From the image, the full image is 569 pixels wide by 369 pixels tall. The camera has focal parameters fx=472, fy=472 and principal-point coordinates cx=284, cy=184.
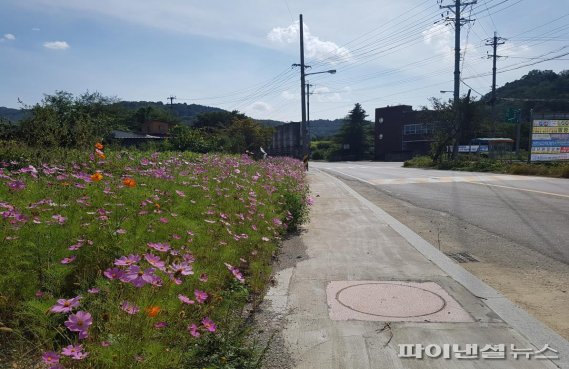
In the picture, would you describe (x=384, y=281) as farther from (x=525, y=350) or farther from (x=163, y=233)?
(x=163, y=233)

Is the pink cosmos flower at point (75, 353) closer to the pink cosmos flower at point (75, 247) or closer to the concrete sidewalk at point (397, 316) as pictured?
the pink cosmos flower at point (75, 247)

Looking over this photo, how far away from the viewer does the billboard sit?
27.5m

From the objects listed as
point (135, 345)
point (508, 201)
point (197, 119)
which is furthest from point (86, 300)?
point (197, 119)

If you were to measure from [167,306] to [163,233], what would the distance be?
110 centimetres

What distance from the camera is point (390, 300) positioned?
426 cm

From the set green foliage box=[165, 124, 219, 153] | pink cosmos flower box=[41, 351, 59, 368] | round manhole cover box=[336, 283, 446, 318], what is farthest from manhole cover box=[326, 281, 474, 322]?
green foliage box=[165, 124, 219, 153]

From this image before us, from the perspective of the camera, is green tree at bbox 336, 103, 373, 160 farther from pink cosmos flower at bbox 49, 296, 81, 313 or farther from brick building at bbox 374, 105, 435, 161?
pink cosmos flower at bbox 49, 296, 81, 313

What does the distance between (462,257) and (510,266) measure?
24.4 inches

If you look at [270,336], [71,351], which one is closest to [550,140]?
[270,336]

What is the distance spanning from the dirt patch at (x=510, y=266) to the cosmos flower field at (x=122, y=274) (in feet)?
8.14

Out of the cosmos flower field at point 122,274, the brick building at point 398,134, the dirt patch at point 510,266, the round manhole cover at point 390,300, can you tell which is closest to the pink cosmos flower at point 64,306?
the cosmos flower field at point 122,274

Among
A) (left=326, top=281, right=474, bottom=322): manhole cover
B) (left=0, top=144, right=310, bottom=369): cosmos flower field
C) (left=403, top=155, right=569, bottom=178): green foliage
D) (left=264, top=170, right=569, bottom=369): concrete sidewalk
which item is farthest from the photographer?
(left=403, top=155, right=569, bottom=178): green foliage

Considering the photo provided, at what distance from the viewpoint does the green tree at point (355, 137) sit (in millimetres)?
80875

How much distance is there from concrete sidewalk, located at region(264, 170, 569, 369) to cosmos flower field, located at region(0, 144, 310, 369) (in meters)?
0.53
